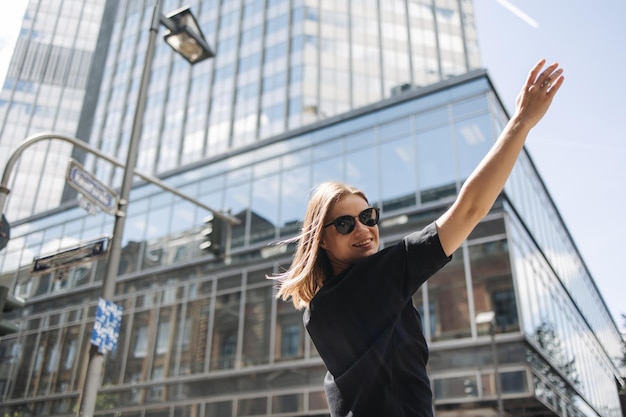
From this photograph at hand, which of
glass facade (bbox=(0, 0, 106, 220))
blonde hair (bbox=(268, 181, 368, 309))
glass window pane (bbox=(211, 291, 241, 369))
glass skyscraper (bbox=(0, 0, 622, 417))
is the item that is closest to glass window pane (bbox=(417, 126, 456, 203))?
glass skyscraper (bbox=(0, 0, 622, 417))

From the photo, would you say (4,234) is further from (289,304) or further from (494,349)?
(289,304)

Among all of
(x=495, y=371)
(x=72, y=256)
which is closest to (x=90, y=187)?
(x=72, y=256)

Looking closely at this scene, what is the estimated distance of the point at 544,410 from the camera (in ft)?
60.4

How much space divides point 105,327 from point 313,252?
22.5ft

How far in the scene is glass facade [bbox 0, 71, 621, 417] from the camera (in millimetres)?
18500

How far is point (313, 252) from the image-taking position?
6.77ft

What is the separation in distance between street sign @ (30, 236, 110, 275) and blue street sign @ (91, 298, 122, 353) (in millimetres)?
1195

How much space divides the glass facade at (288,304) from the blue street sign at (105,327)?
10054mm

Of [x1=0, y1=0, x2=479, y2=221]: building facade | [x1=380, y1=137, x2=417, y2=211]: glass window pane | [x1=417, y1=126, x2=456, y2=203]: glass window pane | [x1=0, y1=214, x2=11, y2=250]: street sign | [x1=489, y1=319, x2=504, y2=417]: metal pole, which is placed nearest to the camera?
[x1=0, y1=214, x2=11, y2=250]: street sign

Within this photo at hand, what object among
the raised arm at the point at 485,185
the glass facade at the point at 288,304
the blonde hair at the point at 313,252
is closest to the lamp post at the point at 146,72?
the blonde hair at the point at 313,252

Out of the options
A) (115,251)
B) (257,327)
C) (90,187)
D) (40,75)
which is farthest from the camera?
(257,327)

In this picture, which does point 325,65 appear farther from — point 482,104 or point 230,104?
point 482,104

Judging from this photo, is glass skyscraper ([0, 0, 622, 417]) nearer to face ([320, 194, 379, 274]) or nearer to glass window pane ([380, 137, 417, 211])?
glass window pane ([380, 137, 417, 211])

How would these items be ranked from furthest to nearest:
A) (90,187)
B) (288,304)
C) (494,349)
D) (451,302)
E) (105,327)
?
(288,304)
(451,302)
(494,349)
(90,187)
(105,327)
